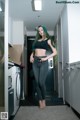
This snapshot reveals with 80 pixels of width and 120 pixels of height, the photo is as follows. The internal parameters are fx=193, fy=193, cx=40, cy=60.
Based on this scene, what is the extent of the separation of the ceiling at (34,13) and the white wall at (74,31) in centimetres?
47

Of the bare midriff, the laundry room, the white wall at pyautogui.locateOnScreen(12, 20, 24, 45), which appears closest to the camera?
the laundry room

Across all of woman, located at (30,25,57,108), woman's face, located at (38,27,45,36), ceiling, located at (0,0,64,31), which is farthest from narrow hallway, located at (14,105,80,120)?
ceiling, located at (0,0,64,31)

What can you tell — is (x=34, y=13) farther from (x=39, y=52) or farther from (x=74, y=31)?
(x=39, y=52)

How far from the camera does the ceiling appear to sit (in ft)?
12.5

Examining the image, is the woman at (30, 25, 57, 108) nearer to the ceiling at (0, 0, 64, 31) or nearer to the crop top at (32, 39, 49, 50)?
the crop top at (32, 39, 49, 50)

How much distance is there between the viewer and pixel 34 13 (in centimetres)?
445

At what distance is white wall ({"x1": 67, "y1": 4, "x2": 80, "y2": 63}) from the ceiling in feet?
1.55

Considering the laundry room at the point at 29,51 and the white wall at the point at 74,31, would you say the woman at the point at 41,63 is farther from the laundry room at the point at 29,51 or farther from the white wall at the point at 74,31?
the white wall at the point at 74,31

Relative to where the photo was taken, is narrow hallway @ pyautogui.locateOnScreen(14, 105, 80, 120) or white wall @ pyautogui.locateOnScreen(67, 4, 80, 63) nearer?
narrow hallway @ pyautogui.locateOnScreen(14, 105, 80, 120)

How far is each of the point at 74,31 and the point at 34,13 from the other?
1.42 meters

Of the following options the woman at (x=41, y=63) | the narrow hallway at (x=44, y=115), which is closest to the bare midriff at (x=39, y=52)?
the woman at (x=41, y=63)

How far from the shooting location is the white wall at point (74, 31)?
3.32 meters

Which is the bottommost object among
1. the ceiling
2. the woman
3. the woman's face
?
the woman

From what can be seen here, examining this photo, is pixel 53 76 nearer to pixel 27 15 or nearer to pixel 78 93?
pixel 27 15
